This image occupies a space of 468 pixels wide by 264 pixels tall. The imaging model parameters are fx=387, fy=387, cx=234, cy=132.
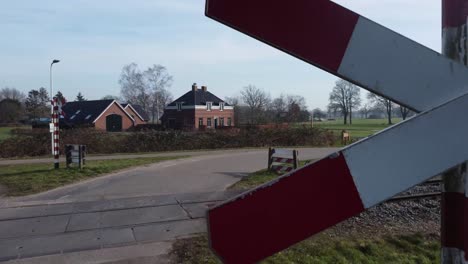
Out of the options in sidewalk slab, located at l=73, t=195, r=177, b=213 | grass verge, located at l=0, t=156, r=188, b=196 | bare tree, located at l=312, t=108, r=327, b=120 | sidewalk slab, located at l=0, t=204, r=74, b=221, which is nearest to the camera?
sidewalk slab, located at l=0, t=204, r=74, b=221

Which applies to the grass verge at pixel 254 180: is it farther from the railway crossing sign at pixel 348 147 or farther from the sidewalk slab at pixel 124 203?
the railway crossing sign at pixel 348 147

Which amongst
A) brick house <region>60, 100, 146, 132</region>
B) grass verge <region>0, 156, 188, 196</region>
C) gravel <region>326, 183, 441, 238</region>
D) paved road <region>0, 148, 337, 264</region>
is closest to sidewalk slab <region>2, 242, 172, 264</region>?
paved road <region>0, 148, 337, 264</region>

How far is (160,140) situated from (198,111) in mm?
29785

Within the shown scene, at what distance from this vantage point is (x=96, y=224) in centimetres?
727

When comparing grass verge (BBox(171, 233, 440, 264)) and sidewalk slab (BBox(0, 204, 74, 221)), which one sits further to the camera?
sidewalk slab (BBox(0, 204, 74, 221))

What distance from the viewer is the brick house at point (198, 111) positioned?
5719cm

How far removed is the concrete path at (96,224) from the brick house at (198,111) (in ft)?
155

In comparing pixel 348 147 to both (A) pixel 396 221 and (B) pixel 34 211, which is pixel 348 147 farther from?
(B) pixel 34 211

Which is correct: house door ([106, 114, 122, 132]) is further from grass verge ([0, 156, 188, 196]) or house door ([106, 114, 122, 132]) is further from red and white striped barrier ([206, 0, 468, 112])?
red and white striped barrier ([206, 0, 468, 112])

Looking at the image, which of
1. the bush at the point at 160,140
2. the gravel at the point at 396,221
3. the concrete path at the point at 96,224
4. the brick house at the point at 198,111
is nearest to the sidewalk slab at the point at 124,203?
the concrete path at the point at 96,224

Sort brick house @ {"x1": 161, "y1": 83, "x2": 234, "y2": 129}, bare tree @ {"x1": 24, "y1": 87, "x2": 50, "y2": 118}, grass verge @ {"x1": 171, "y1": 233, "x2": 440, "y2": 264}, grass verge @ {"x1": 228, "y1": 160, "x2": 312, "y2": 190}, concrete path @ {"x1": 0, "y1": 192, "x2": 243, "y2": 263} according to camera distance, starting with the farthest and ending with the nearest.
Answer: bare tree @ {"x1": 24, "y1": 87, "x2": 50, "y2": 118} → brick house @ {"x1": 161, "y1": 83, "x2": 234, "y2": 129} → grass verge @ {"x1": 228, "y1": 160, "x2": 312, "y2": 190} → concrete path @ {"x1": 0, "y1": 192, "x2": 243, "y2": 263} → grass verge @ {"x1": 171, "y1": 233, "x2": 440, "y2": 264}

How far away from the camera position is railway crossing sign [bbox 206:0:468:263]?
37.2 inches

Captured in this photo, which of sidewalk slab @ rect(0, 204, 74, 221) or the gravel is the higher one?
the gravel

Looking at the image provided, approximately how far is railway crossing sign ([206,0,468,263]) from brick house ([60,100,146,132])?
58348 mm
